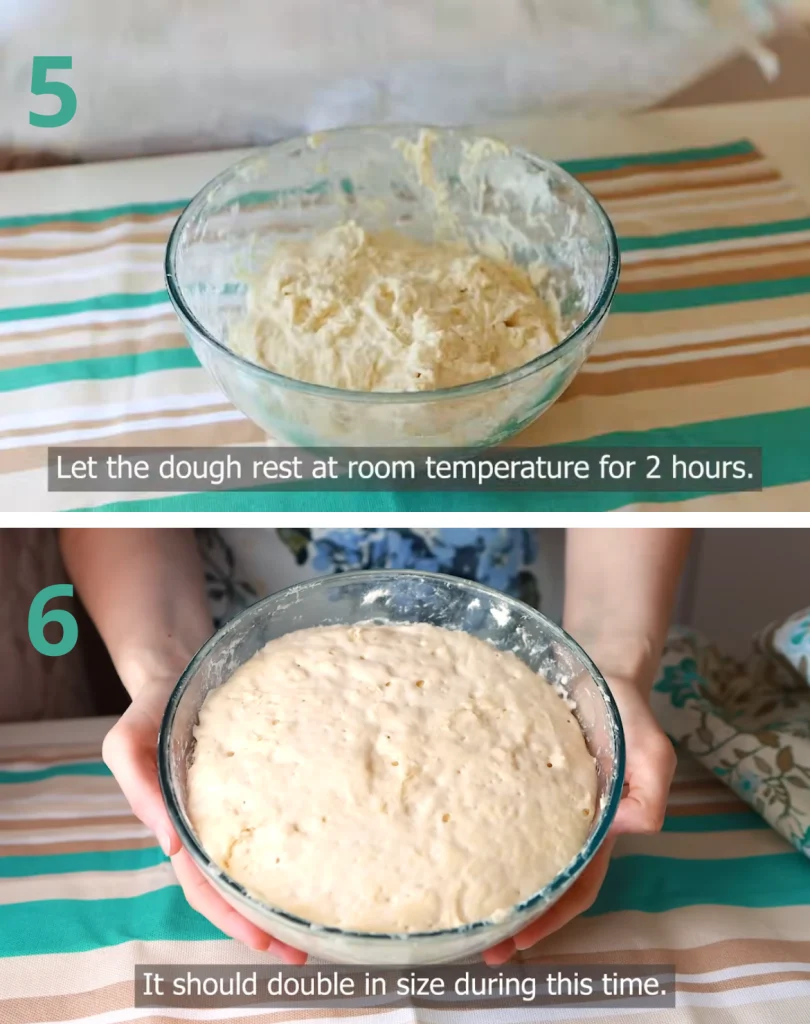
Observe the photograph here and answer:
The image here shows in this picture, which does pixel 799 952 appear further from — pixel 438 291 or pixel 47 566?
pixel 47 566

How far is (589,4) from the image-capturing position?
1.02 metres

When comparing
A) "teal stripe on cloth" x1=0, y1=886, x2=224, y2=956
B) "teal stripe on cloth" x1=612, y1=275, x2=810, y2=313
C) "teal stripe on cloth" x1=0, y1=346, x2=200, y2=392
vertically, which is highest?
"teal stripe on cloth" x1=612, y1=275, x2=810, y2=313

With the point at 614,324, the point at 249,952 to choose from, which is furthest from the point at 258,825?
the point at 614,324

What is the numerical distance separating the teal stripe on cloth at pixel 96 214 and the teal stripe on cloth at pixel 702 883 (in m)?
0.69

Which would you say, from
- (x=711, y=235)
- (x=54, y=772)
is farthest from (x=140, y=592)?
(x=711, y=235)

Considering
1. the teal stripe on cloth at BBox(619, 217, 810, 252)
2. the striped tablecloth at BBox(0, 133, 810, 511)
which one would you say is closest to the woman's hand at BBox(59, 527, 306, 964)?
the striped tablecloth at BBox(0, 133, 810, 511)

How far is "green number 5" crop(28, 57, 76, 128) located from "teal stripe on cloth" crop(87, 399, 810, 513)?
502 mm

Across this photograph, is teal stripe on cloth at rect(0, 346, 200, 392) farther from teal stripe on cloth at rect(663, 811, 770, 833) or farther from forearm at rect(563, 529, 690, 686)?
teal stripe on cloth at rect(663, 811, 770, 833)

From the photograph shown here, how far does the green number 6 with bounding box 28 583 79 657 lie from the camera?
2.98ft

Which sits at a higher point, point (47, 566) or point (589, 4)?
point (589, 4)

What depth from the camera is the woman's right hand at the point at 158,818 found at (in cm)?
59

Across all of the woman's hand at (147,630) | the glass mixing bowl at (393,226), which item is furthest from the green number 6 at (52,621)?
the glass mixing bowl at (393,226)

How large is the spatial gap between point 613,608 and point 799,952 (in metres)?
0.27

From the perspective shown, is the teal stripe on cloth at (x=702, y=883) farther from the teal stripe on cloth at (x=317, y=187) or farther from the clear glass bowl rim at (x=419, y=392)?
the teal stripe on cloth at (x=317, y=187)
